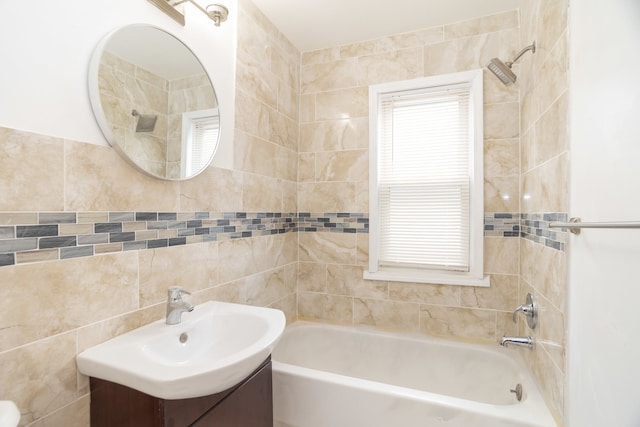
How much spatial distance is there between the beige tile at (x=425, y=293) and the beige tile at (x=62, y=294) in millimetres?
1648

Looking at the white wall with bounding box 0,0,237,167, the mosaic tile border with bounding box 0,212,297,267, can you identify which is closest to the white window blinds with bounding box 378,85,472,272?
the mosaic tile border with bounding box 0,212,297,267

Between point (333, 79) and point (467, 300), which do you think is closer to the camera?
point (467, 300)

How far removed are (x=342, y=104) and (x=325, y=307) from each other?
5.25 ft

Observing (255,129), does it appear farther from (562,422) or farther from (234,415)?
(562,422)

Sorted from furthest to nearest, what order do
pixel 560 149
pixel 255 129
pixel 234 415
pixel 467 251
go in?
1. pixel 467 251
2. pixel 255 129
3. pixel 560 149
4. pixel 234 415

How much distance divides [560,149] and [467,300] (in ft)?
3.92

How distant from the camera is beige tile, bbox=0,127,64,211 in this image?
2.70ft

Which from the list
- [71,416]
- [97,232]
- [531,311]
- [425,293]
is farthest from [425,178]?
[71,416]

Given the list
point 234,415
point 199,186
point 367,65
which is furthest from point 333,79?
point 234,415

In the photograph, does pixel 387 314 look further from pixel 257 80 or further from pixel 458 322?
pixel 257 80

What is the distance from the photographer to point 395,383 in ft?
6.64

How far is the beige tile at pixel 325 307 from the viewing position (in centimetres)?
234

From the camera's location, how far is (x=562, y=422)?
1165 millimetres

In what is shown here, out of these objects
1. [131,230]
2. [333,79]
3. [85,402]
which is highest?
[333,79]
